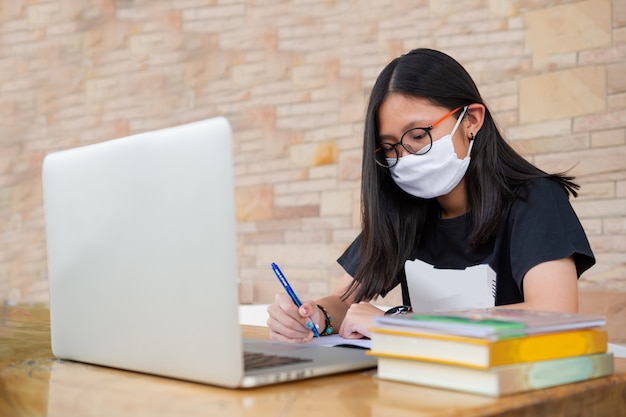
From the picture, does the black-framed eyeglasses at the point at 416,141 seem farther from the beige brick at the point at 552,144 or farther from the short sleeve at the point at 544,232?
the beige brick at the point at 552,144

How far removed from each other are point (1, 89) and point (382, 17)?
9.97ft

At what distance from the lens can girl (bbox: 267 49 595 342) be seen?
1524 millimetres

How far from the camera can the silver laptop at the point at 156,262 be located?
0.78m

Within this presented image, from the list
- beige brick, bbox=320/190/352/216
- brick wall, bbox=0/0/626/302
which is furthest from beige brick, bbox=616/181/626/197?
beige brick, bbox=320/190/352/216

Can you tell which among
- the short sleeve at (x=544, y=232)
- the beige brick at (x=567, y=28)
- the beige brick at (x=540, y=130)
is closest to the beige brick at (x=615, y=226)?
the beige brick at (x=540, y=130)

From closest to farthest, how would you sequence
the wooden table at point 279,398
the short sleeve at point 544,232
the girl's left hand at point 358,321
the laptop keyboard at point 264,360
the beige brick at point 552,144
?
the wooden table at point 279,398, the laptop keyboard at point 264,360, the girl's left hand at point 358,321, the short sleeve at point 544,232, the beige brick at point 552,144

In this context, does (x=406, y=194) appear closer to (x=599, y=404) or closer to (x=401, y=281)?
(x=401, y=281)

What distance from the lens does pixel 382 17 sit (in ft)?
12.9

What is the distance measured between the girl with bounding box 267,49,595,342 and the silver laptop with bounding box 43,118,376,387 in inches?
21.4

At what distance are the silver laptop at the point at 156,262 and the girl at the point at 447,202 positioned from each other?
0.54m

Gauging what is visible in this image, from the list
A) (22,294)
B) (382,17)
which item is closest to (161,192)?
(382,17)

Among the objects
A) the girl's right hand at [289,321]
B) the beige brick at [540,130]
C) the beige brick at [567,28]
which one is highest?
the beige brick at [567,28]

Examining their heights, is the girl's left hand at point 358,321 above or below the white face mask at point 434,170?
below

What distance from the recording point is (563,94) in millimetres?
3215
